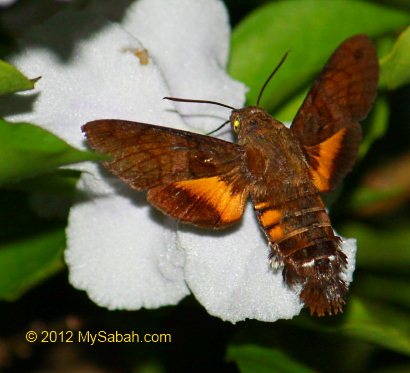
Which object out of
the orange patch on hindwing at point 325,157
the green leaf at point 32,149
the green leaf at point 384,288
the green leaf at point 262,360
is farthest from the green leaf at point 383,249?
the green leaf at point 32,149

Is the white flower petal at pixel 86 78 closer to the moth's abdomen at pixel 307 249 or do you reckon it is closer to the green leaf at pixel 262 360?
the moth's abdomen at pixel 307 249

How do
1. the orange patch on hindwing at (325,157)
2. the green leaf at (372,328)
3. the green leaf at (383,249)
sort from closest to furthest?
the orange patch on hindwing at (325,157)
the green leaf at (372,328)
the green leaf at (383,249)

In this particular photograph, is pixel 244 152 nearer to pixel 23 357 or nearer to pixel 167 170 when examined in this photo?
pixel 167 170

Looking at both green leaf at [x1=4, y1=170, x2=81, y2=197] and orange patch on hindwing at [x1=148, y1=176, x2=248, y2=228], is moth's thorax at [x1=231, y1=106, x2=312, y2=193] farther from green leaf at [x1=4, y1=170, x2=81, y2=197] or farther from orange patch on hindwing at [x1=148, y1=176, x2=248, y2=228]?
green leaf at [x1=4, y1=170, x2=81, y2=197]

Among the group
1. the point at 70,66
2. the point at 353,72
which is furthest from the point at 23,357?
the point at 353,72

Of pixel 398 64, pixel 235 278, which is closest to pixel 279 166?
pixel 235 278

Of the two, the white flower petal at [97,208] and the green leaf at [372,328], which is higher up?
the white flower petal at [97,208]

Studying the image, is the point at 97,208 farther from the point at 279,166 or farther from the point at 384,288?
the point at 384,288

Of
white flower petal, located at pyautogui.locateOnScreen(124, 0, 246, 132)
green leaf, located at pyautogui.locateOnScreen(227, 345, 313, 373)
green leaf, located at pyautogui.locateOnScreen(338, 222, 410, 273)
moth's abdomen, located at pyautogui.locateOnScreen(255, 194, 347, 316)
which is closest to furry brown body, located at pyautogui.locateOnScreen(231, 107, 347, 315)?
moth's abdomen, located at pyautogui.locateOnScreen(255, 194, 347, 316)
